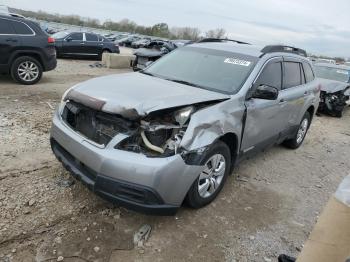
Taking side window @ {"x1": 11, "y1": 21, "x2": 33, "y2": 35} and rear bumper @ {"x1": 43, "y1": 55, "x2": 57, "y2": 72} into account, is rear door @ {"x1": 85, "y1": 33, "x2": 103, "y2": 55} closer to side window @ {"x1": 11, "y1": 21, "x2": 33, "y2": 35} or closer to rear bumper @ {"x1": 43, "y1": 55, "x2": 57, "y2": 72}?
rear bumper @ {"x1": 43, "y1": 55, "x2": 57, "y2": 72}

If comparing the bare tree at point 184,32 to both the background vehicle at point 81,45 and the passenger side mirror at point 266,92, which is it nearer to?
the background vehicle at point 81,45

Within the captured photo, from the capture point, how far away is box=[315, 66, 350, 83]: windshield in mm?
12102

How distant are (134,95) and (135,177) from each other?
2.95ft

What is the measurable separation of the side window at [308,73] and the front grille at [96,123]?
415cm

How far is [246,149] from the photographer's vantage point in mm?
4570

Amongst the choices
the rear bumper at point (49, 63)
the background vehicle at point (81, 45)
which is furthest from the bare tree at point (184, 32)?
the rear bumper at point (49, 63)

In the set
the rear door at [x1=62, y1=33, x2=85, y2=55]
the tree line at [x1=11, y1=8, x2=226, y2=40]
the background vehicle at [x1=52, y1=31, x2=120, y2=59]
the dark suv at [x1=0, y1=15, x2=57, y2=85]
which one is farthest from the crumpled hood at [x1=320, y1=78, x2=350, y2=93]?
the tree line at [x1=11, y1=8, x2=226, y2=40]

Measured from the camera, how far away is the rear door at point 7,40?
877cm

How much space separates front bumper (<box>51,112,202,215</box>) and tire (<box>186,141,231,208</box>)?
0.27 m

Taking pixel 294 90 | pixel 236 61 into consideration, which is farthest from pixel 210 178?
pixel 294 90

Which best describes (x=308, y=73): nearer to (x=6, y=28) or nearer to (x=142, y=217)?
(x=142, y=217)

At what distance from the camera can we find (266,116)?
475 centimetres

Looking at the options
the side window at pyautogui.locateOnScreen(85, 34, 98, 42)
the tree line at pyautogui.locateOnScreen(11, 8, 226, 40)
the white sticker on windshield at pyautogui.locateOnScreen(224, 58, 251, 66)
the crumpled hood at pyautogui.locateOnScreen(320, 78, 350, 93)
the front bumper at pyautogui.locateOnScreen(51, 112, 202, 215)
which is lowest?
the tree line at pyautogui.locateOnScreen(11, 8, 226, 40)

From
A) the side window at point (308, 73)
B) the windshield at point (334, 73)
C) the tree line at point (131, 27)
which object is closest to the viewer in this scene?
the side window at point (308, 73)
